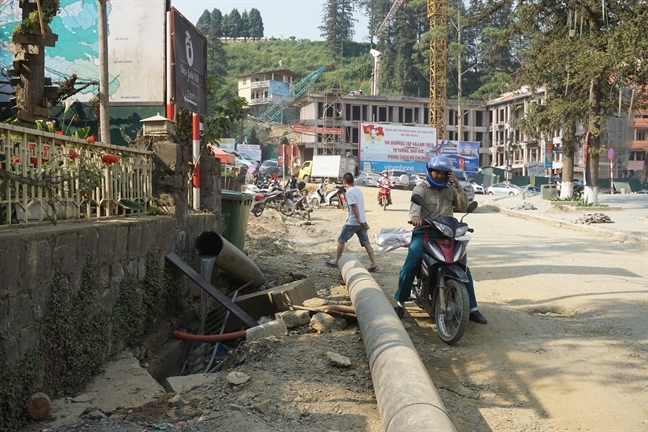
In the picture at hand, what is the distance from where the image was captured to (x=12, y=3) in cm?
1163

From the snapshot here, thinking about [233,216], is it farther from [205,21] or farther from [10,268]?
[205,21]

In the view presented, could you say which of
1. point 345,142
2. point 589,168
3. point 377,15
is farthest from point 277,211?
point 377,15

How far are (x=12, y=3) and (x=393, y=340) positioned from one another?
400 inches

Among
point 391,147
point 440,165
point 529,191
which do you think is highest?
point 391,147

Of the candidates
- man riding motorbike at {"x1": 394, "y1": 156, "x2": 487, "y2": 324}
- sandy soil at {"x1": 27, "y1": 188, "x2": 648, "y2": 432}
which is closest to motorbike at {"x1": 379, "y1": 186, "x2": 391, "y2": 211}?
sandy soil at {"x1": 27, "y1": 188, "x2": 648, "y2": 432}

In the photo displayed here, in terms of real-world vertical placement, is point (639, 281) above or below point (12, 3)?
below

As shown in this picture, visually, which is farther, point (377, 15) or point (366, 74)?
point (377, 15)

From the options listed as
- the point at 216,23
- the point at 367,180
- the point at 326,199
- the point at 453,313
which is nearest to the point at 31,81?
the point at 453,313

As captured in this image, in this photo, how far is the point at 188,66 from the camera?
34.7ft

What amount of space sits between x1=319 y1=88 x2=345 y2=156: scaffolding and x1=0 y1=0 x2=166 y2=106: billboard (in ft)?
186

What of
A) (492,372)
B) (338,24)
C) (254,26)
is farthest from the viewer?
(254,26)

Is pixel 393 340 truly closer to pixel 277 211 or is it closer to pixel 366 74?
pixel 277 211

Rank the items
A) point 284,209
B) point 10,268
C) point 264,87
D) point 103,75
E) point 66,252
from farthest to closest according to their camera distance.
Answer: point 264,87, point 284,209, point 103,75, point 66,252, point 10,268

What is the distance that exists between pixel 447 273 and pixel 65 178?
3.52 metres
